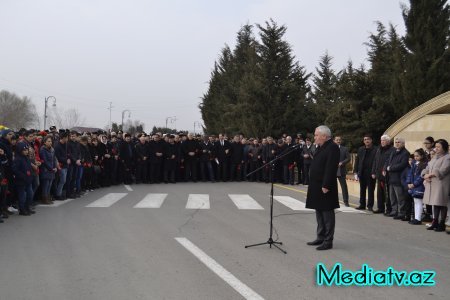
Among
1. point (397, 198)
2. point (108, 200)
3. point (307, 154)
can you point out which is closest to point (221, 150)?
point (307, 154)

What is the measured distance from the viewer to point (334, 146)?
8102 millimetres

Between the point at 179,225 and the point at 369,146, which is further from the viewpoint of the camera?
the point at 369,146

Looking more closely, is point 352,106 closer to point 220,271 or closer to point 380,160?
point 380,160

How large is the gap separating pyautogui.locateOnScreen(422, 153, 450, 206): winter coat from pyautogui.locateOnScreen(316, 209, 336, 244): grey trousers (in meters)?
3.33

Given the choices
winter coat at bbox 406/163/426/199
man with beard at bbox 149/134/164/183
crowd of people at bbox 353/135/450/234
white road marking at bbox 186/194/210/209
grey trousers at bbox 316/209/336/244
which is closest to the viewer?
grey trousers at bbox 316/209/336/244

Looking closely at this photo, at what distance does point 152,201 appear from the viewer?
→ 1365cm

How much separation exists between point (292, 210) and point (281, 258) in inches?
214

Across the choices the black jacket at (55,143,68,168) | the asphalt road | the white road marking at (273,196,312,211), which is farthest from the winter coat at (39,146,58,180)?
the white road marking at (273,196,312,211)

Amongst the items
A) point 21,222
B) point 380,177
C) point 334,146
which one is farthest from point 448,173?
point 21,222

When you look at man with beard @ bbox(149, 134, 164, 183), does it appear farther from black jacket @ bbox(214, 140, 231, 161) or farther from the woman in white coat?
the woman in white coat

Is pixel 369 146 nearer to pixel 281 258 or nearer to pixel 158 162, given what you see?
pixel 281 258

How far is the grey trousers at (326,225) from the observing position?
796 cm

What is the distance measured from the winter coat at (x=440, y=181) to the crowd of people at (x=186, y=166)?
0.02 meters

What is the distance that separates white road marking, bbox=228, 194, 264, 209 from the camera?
13.0 meters
